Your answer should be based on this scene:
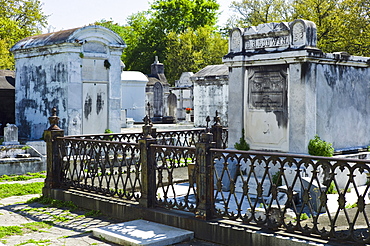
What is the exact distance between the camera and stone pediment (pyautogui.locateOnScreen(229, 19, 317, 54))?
27.6 feet

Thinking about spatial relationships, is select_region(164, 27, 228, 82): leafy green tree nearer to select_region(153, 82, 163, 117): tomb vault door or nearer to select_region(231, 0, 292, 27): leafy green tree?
select_region(231, 0, 292, 27): leafy green tree

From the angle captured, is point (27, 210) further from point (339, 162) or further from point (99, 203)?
point (339, 162)

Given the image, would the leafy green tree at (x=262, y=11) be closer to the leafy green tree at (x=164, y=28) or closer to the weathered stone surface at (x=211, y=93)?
the leafy green tree at (x=164, y=28)

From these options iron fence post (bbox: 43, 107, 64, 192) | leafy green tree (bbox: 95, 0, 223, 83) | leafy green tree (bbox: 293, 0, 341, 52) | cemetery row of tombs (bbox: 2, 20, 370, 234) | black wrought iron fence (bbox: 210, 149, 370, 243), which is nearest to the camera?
black wrought iron fence (bbox: 210, 149, 370, 243)

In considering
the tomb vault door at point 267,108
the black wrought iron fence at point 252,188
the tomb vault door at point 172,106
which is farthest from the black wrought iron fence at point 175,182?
the tomb vault door at point 172,106

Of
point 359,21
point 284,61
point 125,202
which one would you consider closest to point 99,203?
point 125,202

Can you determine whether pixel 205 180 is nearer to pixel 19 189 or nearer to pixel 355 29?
pixel 19 189

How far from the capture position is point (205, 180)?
6.49m

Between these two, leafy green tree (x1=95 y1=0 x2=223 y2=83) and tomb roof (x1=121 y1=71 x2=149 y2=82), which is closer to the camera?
tomb roof (x1=121 y1=71 x2=149 y2=82)

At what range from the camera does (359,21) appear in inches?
1132

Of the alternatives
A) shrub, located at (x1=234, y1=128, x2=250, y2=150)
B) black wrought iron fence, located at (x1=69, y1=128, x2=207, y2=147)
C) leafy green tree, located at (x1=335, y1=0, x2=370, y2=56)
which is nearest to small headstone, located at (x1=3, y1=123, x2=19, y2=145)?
black wrought iron fence, located at (x1=69, y1=128, x2=207, y2=147)

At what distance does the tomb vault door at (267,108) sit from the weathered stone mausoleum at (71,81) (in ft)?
21.6

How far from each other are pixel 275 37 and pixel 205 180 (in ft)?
11.6

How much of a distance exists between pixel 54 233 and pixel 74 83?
7.84 metres
